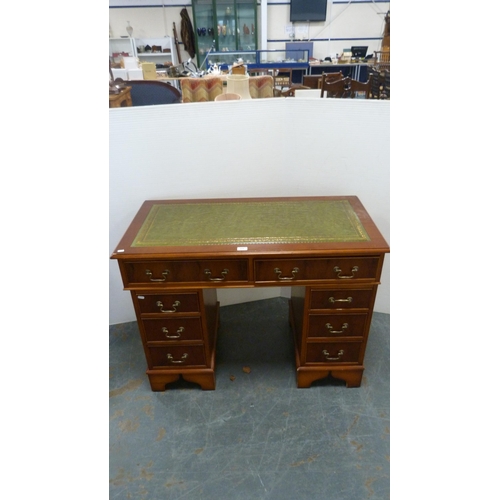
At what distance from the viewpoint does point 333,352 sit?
5.80ft

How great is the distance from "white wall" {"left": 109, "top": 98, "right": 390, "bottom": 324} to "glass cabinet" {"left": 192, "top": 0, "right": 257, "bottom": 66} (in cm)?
663

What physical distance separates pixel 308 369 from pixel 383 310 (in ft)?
2.73

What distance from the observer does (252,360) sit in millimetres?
2041

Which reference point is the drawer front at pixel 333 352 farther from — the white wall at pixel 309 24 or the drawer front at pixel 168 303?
the white wall at pixel 309 24

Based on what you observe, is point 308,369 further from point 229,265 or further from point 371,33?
point 371,33

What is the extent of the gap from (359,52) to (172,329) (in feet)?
24.1

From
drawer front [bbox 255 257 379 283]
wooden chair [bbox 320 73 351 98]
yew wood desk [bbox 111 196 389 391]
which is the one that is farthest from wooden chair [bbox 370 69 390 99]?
drawer front [bbox 255 257 379 283]

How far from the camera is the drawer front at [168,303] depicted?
5.22 ft

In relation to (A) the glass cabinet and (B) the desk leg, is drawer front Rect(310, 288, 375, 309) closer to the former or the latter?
(B) the desk leg

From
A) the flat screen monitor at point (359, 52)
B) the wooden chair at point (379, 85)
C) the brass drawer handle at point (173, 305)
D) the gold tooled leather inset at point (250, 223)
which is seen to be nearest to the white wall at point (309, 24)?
the flat screen monitor at point (359, 52)

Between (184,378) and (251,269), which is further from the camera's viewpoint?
(184,378)

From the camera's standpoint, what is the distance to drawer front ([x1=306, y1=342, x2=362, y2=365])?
1.74m

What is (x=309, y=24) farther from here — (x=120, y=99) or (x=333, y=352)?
(x=333, y=352)

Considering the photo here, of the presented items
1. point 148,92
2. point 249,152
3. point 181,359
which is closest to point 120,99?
point 148,92
